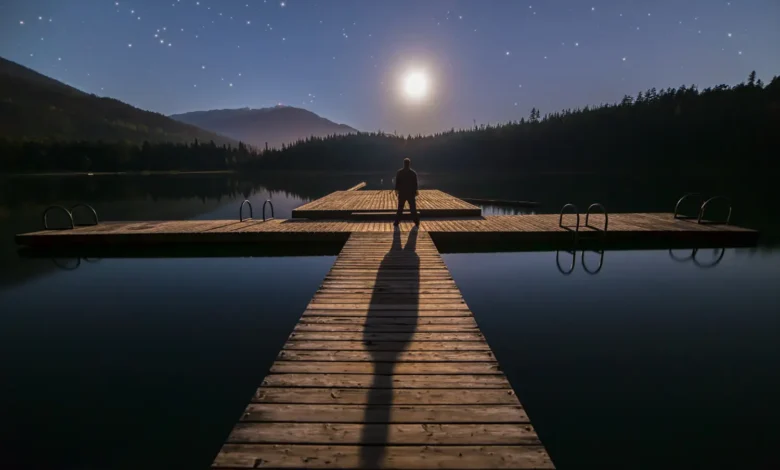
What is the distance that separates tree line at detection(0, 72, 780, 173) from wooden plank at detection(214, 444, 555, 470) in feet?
263

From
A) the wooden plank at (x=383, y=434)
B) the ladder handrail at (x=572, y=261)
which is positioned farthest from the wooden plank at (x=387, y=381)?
the ladder handrail at (x=572, y=261)

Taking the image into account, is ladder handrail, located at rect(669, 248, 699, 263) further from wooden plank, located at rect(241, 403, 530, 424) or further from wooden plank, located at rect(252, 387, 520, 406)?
wooden plank, located at rect(241, 403, 530, 424)

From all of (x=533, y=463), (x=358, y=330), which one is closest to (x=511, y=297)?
(x=358, y=330)

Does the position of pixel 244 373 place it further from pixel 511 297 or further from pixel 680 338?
pixel 680 338

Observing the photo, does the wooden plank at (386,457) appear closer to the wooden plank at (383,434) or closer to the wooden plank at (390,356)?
the wooden plank at (383,434)

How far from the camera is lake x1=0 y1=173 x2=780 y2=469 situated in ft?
13.7

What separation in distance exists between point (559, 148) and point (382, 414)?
88229mm

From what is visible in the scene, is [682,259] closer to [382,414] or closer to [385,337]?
[385,337]

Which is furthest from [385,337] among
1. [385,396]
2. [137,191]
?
[137,191]

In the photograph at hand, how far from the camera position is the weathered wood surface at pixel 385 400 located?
8.67 ft

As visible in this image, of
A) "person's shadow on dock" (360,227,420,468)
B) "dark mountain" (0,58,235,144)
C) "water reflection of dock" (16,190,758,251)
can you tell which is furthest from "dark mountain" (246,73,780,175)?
"dark mountain" (0,58,235,144)

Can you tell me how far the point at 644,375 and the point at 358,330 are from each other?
3.98 metres

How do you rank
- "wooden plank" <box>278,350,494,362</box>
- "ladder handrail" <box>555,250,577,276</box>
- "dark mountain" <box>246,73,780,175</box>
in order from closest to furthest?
"wooden plank" <box>278,350,494,362</box>, "ladder handrail" <box>555,250,577,276</box>, "dark mountain" <box>246,73,780,175</box>

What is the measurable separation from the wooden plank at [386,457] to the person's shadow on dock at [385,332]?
66mm
